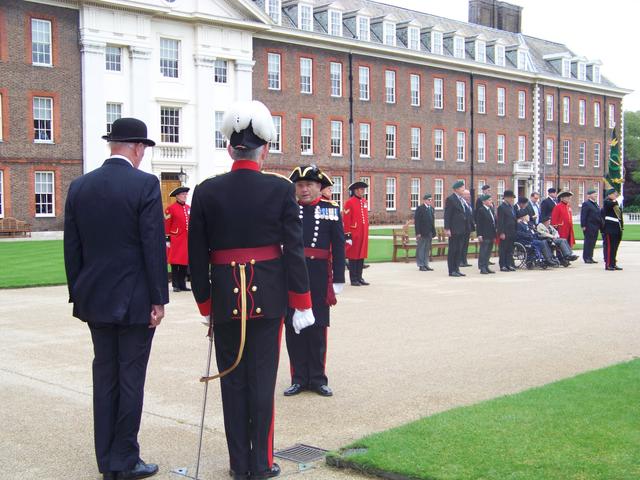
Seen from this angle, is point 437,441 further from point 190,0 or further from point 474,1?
point 474,1

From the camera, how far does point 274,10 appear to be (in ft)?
150

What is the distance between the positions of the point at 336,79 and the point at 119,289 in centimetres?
4426

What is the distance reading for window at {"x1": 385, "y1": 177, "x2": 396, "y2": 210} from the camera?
2040 inches

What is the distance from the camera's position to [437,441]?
5348mm

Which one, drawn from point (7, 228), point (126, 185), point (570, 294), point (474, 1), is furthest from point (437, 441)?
point (474, 1)

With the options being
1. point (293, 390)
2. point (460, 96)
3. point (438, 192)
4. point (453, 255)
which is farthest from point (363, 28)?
point (293, 390)

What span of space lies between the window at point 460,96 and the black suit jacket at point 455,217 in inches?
1494

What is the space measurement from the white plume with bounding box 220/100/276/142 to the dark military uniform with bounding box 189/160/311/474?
204 millimetres

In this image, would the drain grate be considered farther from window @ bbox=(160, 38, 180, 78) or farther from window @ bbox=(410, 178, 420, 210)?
window @ bbox=(410, 178, 420, 210)

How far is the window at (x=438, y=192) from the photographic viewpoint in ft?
180

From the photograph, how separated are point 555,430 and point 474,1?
63458 mm

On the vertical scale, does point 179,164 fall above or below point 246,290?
above

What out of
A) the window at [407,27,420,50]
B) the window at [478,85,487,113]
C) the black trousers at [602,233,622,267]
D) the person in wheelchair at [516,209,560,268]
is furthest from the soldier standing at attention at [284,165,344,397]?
the window at [478,85,487,113]

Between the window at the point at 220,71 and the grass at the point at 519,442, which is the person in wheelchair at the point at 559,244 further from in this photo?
the window at the point at 220,71
